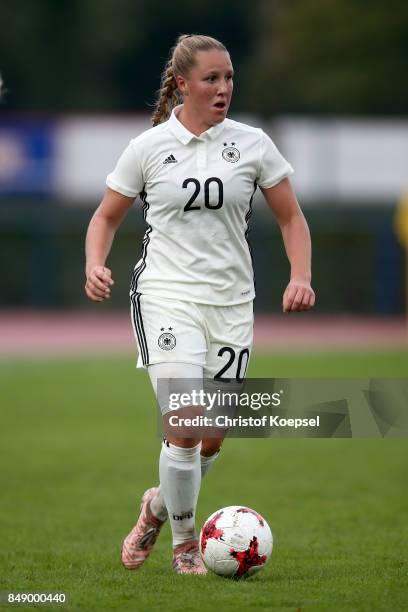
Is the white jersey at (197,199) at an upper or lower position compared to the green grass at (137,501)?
upper

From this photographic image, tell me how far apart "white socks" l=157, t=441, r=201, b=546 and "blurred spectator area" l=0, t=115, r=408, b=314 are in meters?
25.3

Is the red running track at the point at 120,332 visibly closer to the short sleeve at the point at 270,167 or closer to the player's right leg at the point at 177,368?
the player's right leg at the point at 177,368

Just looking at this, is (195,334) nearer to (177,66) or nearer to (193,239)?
(193,239)

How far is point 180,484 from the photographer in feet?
19.4

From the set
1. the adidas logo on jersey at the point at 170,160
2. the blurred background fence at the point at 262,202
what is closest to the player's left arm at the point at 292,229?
the adidas logo on jersey at the point at 170,160

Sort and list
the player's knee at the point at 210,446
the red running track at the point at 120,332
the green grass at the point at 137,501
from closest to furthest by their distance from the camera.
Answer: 1. the green grass at the point at 137,501
2. the player's knee at the point at 210,446
3. the red running track at the point at 120,332

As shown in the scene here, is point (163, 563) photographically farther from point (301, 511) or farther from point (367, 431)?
point (301, 511)

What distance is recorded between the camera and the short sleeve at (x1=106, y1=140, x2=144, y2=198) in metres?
5.88

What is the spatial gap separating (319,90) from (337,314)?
14.6 meters

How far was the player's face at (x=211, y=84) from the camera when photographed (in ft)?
19.0

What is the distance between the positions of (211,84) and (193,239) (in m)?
0.66

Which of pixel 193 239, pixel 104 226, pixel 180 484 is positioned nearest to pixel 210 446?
pixel 180 484

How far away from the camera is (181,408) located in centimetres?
575

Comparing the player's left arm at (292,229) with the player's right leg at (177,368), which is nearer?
the player's right leg at (177,368)
